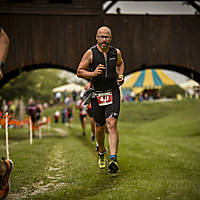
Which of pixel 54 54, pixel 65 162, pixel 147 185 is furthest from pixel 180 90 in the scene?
pixel 147 185

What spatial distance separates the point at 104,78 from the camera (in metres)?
6.21

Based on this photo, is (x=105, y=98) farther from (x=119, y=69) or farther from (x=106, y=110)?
(x=119, y=69)

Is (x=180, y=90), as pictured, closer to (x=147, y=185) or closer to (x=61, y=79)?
(x=61, y=79)

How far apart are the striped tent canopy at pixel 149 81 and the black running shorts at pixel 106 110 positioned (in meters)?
33.1

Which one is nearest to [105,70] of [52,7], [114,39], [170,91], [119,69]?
[119,69]

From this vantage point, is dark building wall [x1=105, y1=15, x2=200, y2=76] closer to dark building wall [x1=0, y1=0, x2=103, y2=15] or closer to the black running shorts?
dark building wall [x1=0, y1=0, x2=103, y2=15]

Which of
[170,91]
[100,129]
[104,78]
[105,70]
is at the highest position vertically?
[105,70]

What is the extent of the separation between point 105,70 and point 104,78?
14 cm

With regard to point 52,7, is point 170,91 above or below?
below

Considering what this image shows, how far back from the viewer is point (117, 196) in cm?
463

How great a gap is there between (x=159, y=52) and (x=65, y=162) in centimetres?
1132

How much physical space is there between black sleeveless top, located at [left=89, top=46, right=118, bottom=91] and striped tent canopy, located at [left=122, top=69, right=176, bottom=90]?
33.2 meters

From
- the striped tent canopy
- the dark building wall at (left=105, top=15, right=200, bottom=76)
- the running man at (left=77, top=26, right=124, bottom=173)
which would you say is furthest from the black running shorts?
the striped tent canopy

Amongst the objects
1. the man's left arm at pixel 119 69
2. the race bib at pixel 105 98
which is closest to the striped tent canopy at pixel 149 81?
the man's left arm at pixel 119 69
